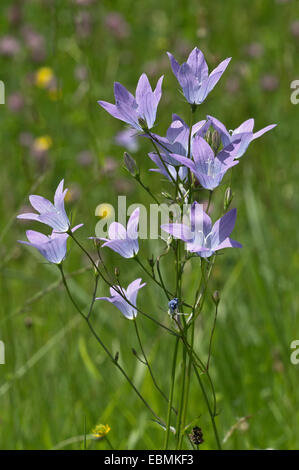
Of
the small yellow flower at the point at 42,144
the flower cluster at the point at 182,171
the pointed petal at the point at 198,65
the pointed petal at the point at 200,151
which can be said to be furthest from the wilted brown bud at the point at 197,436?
the small yellow flower at the point at 42,144

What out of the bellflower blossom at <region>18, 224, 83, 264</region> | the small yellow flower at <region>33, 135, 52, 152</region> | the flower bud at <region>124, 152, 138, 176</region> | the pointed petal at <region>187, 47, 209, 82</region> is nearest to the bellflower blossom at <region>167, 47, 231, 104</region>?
the pointed petal at <region>187, 47, 209, 82</region>

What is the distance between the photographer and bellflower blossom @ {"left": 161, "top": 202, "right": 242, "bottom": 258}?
73 centimetres

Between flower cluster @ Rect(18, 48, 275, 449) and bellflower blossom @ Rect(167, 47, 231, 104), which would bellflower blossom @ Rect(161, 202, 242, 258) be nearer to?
flower cluster @ Rect(18, 48, 275, 449)

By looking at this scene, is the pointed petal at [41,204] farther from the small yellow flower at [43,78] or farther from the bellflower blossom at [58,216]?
the small yellow flower at [43,78]

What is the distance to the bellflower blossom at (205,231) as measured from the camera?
0.73 metres

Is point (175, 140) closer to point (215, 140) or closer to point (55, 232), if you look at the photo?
point (215, 140)

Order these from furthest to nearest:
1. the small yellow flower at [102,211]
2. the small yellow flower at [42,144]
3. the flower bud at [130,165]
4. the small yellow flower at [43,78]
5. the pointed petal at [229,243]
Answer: the small yellow flower at [43,78], the small yellow flower at [42,144], the small yellow flower at [102,211], the flower bud at [130,165], the pointed petal at [229,243]

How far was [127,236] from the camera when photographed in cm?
82

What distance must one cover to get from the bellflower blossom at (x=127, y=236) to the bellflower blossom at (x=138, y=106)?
0.12m

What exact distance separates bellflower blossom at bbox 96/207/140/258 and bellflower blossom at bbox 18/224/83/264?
54 mm

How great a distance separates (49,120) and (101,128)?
0.65 meters

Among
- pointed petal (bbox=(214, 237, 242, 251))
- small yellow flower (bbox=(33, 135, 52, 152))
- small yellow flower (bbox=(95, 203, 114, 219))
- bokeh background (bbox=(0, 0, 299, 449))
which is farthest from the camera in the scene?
small yellow flower (bbox=(33, 135, 52, 152))

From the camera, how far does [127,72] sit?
11.6 feet

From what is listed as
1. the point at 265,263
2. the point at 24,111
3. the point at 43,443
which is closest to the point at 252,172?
the point at 265,263
